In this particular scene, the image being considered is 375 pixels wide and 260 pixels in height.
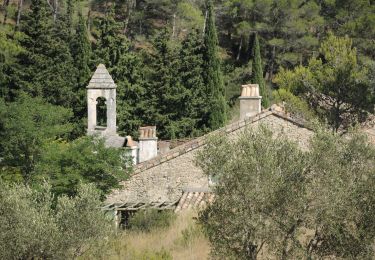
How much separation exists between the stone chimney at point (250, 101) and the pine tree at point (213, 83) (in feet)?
40.0

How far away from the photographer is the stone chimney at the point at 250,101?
18734mm

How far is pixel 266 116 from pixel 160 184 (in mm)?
3394

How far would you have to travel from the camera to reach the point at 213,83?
33.0 metres

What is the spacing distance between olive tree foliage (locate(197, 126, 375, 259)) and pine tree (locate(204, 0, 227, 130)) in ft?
77.6

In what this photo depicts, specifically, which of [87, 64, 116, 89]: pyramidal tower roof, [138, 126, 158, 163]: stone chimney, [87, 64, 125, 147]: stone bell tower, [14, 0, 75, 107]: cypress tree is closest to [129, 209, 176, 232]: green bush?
[87, 64, 125, 147]: stone bell tower

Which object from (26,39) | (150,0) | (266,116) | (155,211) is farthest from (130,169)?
(150,0)

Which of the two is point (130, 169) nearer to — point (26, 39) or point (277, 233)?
point (277, 233)

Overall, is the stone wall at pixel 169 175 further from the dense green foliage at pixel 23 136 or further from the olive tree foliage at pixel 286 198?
the olive tree foliage at pixel 286 198

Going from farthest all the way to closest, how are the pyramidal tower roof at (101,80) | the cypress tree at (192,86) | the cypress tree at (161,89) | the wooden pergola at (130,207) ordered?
the cypress tree at (192,86), the cypress tree at (161,89), the pyramidal tower roof at (101,80), the wooden pergola at (130,207)

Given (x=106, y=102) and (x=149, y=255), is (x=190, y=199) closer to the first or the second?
(x=149, y=255)

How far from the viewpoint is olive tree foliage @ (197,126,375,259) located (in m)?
7.19

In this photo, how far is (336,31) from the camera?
40156 millimetres

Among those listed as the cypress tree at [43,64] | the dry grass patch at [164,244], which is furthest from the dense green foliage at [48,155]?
the cypress tree at [43,64]

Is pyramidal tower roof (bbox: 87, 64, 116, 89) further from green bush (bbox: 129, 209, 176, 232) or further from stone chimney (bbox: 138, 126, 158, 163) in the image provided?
green bush (bbox: 129, 209, 176, 232)
